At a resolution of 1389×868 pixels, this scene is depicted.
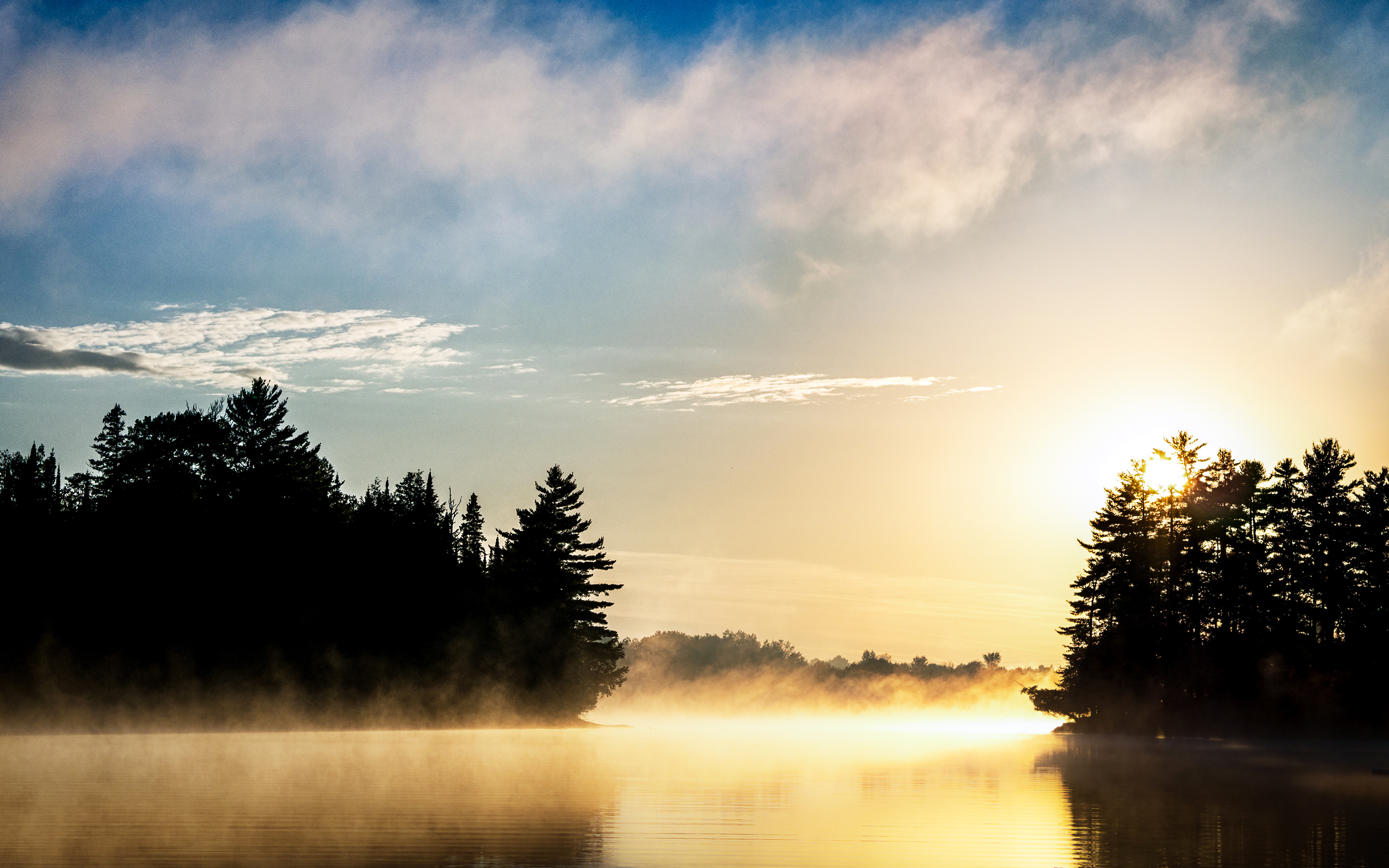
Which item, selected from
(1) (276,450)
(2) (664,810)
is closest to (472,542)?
(1) (276,450)

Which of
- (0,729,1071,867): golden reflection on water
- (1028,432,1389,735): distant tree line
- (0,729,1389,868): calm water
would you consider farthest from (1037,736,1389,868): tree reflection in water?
(1028,432,1389,735): distant tree line

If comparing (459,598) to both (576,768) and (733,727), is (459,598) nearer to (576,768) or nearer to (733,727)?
(733,727)

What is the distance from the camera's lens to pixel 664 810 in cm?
2345

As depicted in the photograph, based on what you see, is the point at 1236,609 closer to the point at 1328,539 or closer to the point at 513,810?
the point at 1328,539

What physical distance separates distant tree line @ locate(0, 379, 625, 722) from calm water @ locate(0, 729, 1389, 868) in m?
28.1

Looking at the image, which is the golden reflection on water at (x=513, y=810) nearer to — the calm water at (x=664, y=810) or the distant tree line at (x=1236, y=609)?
the calm water at (x=664, y=810)

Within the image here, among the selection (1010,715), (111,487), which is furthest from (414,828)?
(1010,715)

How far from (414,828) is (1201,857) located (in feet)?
40.9

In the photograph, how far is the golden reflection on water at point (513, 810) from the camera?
1689cm

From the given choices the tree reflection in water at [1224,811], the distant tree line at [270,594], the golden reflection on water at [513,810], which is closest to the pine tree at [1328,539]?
the tree reflection in water at [1224,811]

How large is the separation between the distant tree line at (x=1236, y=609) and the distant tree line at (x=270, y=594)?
3945cm

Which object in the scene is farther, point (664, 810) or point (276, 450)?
point (276, 450)

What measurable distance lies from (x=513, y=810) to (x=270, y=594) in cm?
6497

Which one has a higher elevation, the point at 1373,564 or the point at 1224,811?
the point at 1373,564
